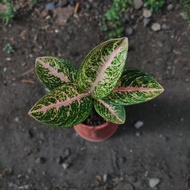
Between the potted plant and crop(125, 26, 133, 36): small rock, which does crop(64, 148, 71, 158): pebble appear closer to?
the potted plant

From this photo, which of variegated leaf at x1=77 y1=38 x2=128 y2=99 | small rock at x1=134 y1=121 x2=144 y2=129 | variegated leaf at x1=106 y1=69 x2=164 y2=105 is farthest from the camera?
small rock at x1=134 y1=121 x2=144 y2=129

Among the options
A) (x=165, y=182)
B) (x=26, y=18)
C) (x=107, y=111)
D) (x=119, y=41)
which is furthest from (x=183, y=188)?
(x=26, y=18)

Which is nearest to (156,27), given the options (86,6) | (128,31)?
(128,31)

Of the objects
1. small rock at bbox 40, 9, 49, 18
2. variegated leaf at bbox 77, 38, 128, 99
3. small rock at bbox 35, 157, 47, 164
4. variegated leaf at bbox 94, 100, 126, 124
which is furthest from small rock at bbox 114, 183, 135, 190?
small rock at bbox 40, 9, 49, 18

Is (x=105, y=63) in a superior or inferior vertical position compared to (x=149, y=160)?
superior

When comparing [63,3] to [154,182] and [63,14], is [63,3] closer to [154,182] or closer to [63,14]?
[63,14]

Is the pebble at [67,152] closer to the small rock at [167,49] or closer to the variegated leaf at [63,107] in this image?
the variegated leaf at [63,107]

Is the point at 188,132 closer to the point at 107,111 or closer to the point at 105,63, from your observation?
the point at 107,111
